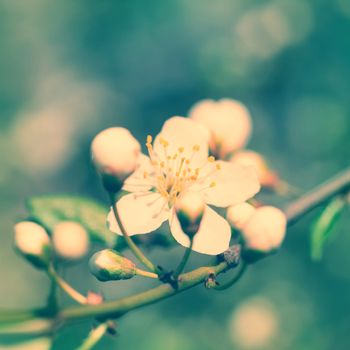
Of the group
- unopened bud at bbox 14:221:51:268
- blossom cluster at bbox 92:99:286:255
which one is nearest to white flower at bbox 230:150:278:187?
blossom cluster at bbox 92:99:286:255

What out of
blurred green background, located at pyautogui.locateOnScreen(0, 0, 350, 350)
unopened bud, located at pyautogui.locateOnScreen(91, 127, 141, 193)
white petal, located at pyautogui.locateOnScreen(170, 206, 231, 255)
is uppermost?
unopened bud, located at pyautogui.locateOnScreen(91, 127, 141, 193)

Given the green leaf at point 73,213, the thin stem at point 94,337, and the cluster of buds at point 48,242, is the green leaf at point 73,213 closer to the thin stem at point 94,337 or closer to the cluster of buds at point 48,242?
the cluster of buds at point 48,242

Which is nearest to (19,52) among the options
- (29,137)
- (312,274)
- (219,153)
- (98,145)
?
(29,137)

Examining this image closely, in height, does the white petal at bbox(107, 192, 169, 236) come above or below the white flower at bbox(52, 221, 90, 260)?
above

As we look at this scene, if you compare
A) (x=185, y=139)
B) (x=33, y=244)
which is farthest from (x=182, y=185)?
(x=33, y=244)

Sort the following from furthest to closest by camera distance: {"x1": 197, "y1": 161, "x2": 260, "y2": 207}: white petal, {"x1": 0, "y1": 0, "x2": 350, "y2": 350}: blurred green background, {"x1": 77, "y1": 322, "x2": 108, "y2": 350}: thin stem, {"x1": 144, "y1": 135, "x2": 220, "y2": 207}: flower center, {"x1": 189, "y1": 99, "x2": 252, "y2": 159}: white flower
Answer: {"x1": 0, "y1": 0, "x2": 350, "y2": 350}: blurred green background → {"x1": 189, "y1": 99, "x2": 252, "y2": 159}: white flower → {"x1": 144, "y1": 135, "x2": 220, "y2": 207}: flower center → {"x1": 197, "y1": 161, "x2": 260, "y2": 207}: white petal → {"x1": 77, "y1": 322, "x2": 108, "y2": 350}: thin stem

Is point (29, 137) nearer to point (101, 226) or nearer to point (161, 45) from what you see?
point (161, 45)

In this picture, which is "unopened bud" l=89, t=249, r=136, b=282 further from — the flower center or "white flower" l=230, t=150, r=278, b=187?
"white flower" l=230, t=150, r=278, b=187
